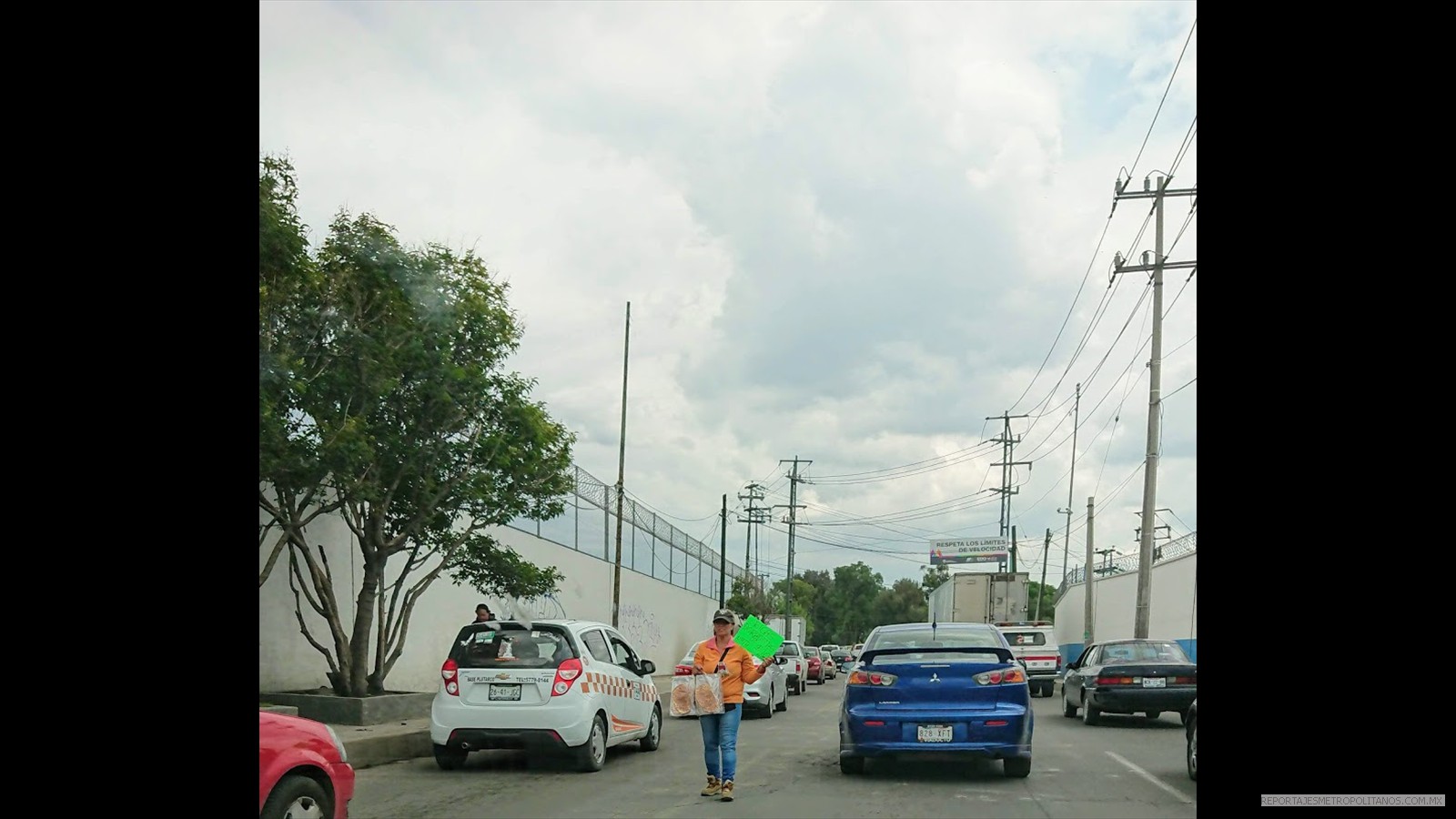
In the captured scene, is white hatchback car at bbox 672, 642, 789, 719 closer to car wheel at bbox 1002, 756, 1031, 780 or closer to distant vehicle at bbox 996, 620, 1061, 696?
distant vehicle at bbox 996, 620, 1061, 696

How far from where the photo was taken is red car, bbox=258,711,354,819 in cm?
668

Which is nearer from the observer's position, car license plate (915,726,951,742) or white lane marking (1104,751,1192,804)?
white lane marking (1104,751,1192,804)

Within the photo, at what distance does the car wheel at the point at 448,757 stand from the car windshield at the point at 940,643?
14.0 feet

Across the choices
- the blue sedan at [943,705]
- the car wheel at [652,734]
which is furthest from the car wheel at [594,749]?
the blue sedan at [943,705]

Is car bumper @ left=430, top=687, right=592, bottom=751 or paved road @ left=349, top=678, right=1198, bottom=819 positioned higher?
car bumper @ left=430, top=687, right=592, bottom=751

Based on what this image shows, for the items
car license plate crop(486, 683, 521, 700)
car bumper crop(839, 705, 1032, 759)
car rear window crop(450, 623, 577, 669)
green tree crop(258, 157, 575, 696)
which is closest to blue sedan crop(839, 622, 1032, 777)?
car bumper crop(839, 705, 1032, 759)

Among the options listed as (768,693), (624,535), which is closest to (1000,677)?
(768,693)

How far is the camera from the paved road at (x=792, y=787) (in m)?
9.66

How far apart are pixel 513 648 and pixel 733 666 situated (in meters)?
2.86

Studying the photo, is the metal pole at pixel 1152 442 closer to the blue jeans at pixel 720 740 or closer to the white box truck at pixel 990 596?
the white box truck at pixel 990 596

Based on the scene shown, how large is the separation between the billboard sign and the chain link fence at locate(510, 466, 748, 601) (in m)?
42.3
